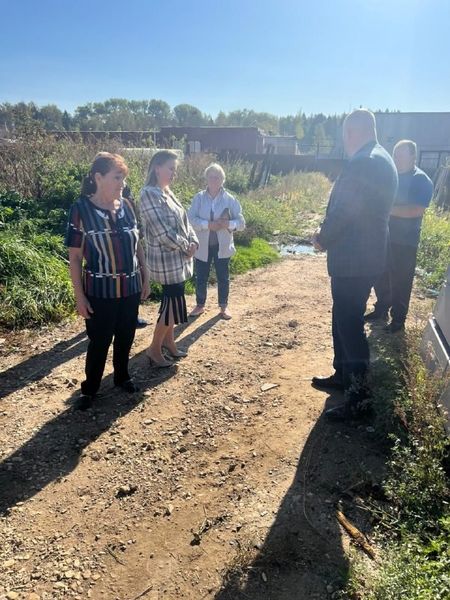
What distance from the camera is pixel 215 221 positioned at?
16.9 feet

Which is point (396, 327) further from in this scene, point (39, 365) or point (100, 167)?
point (39, 365)

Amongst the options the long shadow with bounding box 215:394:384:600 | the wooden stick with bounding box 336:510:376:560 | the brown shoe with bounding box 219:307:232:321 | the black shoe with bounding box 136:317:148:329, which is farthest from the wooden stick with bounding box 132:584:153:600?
the brown shoe with bounding box 219:307:232:321

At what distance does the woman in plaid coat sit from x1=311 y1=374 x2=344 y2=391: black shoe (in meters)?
1.41

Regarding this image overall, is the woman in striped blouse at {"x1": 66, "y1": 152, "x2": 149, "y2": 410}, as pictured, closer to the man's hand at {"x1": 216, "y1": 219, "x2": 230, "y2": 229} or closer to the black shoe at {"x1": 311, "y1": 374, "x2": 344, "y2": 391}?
the black shoe at {"x1": 311, "y1": 374, "x2": 344, "y2": 391}

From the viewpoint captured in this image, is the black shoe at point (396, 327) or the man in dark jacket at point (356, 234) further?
the black shoe at point (396, 327)

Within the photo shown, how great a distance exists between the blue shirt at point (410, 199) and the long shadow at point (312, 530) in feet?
8.08

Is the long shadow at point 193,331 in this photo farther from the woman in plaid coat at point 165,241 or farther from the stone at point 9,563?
the stone at point 9,563

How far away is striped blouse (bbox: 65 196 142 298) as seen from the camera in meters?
3.02

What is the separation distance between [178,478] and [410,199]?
3723 mm

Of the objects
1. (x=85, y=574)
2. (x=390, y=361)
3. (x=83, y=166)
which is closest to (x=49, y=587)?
(x=85, y=574)

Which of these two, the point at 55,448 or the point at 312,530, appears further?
the point at 55,448

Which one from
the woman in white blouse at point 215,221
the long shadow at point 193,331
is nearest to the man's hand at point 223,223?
the woman in white blouse at point 215,221

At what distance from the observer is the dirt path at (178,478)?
2182mm

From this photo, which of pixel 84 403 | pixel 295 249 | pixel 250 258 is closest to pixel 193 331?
pixel 84 403
